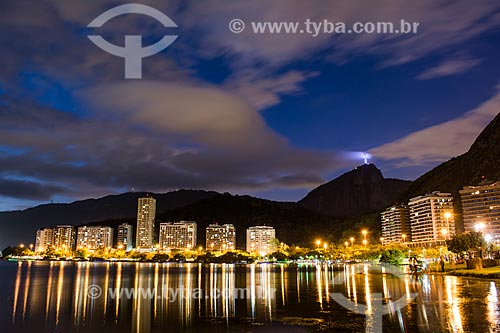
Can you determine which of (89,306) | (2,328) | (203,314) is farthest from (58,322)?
(203,314)

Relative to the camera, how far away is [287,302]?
31562 millimetres

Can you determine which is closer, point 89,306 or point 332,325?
point 332,325

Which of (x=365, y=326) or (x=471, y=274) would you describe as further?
(x=471, y=274)

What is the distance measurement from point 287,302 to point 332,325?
36.4 ft

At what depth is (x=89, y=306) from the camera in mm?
32531

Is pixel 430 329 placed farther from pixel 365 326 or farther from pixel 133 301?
pixel 133 301

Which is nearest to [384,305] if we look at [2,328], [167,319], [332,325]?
[332,325]

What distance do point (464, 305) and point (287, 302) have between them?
475 inches


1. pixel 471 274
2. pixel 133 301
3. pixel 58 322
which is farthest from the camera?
pixel 471 274

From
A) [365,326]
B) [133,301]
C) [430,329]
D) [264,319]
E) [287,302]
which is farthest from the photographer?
[133,301]

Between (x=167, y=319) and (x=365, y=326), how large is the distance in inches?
444

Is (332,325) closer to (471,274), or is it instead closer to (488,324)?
(488,324)

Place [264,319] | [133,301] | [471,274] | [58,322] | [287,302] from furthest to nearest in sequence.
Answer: [471,274] → [133,301] → [287,302] → [58,322] → [264,319]

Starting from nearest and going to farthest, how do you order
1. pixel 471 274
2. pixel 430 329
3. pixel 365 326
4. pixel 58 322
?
pixel 430 329 < pixel 365 326 < pixel 58 322 < pixel 471 274
